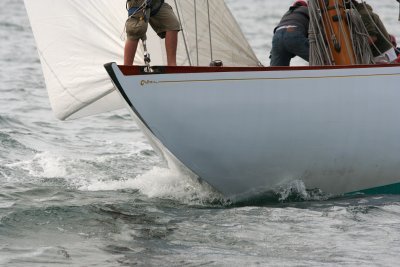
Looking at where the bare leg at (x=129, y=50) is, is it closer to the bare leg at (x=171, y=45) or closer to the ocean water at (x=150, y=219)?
the bare leg at (x=171, y=45)

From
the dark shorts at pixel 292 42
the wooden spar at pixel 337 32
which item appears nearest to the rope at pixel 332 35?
the wooden spar at pixel 337 32

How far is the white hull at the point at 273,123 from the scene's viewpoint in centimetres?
828

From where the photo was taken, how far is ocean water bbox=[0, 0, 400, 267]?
7.11m

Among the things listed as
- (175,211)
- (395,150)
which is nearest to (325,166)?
(395,150)

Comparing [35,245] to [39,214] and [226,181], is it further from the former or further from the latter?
[226,181]

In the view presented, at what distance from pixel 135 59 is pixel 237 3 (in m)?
25.2

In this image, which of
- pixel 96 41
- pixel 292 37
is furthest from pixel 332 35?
pixel 96 41

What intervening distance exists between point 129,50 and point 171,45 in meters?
0.38

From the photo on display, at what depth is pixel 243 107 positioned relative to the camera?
8430mm

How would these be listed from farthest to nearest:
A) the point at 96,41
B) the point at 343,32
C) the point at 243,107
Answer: the point at 343,32 → the point at 96,41 → the point at 243,107

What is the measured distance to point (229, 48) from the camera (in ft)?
30.9

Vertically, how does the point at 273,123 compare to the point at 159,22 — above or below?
below

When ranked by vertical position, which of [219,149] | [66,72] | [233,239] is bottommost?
[233,239]

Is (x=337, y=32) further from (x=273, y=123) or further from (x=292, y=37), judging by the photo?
(x=273, y=123)
